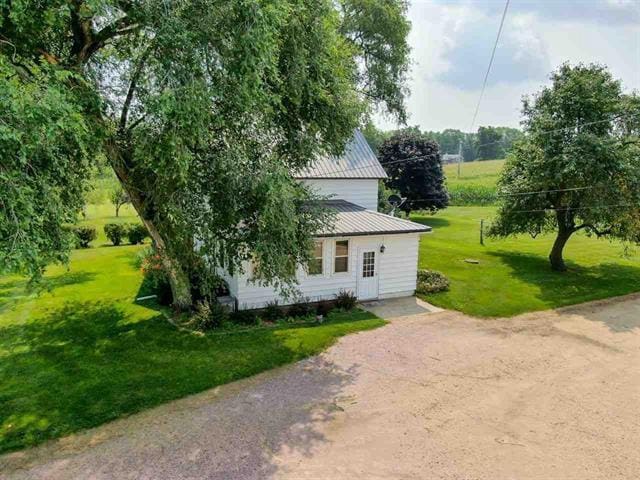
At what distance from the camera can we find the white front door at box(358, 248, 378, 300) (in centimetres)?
1517

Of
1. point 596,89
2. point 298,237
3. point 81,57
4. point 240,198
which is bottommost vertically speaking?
point 298,237

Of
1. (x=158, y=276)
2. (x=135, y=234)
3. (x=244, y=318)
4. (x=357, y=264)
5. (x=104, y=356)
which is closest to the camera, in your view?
(x=104, y=356)

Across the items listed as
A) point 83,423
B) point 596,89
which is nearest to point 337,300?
point 83,423

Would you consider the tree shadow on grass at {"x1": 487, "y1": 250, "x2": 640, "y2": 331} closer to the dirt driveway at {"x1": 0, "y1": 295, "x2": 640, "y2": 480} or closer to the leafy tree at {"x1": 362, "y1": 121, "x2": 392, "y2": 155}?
the dirt driveway at {"x1": 0, "y1": 295, "x2": 640, "y2": 480}

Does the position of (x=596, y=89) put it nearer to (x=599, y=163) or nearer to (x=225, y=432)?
(x=599, y=163)

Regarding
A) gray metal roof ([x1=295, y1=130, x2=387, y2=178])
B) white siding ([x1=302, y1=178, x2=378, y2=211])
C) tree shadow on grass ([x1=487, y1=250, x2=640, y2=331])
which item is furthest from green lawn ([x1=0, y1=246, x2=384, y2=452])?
tree shadow on grass ([x1=487, y1=250, x2=640, y2=331])

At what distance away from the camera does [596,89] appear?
17047mm

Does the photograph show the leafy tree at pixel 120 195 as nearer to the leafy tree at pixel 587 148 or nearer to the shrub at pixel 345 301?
the shrub at pixel 345 301

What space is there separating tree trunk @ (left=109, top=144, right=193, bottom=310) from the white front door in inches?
223

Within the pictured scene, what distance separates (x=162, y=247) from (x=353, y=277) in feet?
20.9

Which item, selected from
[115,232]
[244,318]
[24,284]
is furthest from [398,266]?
[115,232]

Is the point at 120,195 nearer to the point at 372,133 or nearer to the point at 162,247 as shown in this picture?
the point at 162,247

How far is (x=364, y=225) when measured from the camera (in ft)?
50.0

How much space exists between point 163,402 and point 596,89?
18487mm
